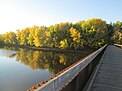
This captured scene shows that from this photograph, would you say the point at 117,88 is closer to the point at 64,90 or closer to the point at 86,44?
the point at 64,90

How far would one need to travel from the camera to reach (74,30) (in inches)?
3711

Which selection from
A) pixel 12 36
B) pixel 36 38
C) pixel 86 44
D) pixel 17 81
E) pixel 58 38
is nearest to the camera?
pixel 17 81

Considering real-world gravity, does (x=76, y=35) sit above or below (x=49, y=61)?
above

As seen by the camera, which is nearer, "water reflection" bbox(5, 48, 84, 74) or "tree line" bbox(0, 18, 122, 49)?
"water reflection" bbox(5, 48, 84, 74)

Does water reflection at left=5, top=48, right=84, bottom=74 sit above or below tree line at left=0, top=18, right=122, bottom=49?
below

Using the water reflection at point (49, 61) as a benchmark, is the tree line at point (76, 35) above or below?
above

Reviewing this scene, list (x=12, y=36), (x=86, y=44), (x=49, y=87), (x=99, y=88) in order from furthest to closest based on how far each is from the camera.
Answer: (x=12, y=36) < (x=86, y=44) < (x=99, y=88) < (x=49, y=87)

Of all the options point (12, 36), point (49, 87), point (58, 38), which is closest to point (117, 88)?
point (49, 87)

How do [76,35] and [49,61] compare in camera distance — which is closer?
[49,61]

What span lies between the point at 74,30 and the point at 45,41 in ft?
66.6

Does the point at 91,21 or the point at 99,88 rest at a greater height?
the point at 91,21

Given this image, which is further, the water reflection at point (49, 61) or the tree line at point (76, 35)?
the tree line at point (76, 35)

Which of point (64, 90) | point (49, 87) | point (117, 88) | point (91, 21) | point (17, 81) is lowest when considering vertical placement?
point (17, 81)

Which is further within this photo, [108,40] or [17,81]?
[108,40]
